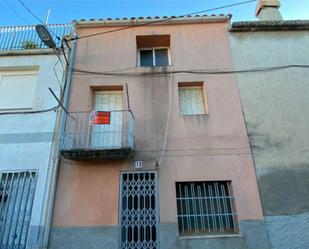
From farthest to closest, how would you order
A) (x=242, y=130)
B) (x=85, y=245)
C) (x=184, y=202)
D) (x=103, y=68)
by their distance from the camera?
1. (x=103, y=68)
2. (x=242, y=130)
3. (x=184, y=202)
4. (x=85, y=245)

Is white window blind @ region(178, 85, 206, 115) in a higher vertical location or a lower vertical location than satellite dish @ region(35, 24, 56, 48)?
lower

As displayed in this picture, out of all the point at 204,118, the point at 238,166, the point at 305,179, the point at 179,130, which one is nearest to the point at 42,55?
the point at 179,130

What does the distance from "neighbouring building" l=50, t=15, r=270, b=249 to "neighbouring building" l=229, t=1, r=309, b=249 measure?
1.01 ft

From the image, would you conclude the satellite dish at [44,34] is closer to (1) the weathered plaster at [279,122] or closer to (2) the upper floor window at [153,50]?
(2) the upper floor window at [153,50]

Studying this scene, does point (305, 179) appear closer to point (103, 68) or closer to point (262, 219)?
point (262, 219)

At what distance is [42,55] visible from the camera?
21.9 ft

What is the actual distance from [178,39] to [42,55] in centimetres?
420

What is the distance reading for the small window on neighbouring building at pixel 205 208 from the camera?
506cm

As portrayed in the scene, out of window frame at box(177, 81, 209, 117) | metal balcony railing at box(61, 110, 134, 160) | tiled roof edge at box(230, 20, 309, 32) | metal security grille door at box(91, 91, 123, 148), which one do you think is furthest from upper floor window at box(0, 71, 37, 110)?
tiled roof edge at box(230, 20, 309, 32)

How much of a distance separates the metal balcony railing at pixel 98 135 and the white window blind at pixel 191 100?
161 centimetres

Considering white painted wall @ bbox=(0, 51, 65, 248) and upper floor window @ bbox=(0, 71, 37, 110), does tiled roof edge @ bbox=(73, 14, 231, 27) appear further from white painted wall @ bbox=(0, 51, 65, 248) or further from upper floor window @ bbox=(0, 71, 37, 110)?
upper floor window @ bbox=(0, 71, 37, 110)

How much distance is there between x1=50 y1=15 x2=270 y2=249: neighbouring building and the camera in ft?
16.1

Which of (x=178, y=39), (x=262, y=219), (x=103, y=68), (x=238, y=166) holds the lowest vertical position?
(x=262, y=219)

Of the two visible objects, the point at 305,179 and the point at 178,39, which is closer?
the point at 305,179
